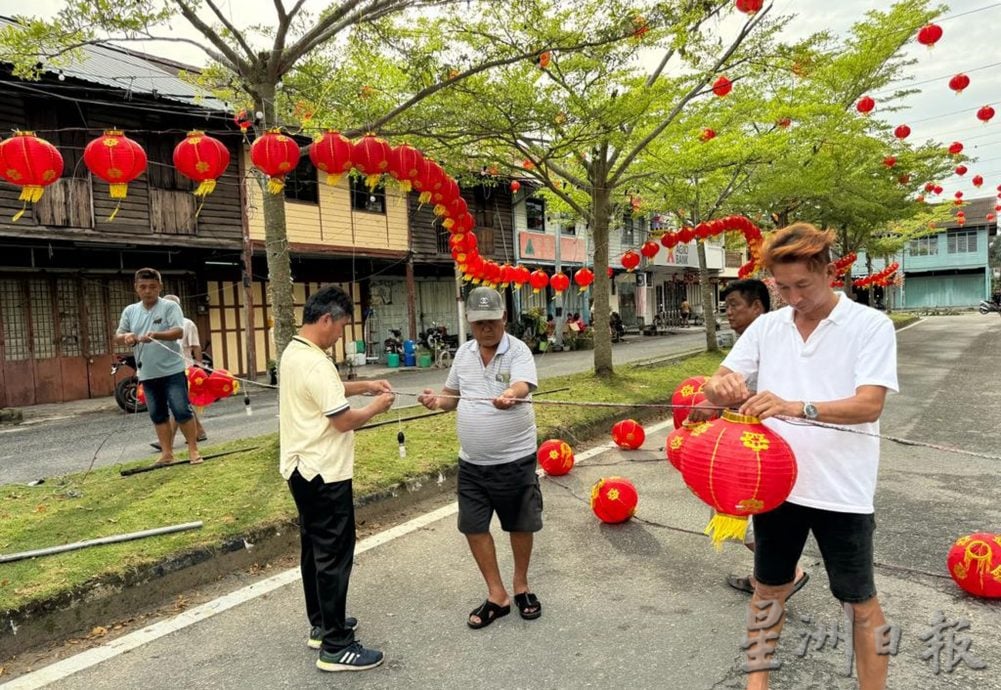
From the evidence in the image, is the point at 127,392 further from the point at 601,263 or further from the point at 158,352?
the point at 601,263

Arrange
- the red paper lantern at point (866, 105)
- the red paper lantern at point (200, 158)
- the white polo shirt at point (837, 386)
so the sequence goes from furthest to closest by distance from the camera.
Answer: the red paper lantern at point (866, 105) → the red paper lantern at point (200, 158) → the white polo shirt at point (837, 386)

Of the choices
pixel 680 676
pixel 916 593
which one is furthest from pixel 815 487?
pixel 916 593

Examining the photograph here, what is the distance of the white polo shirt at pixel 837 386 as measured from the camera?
2.24m

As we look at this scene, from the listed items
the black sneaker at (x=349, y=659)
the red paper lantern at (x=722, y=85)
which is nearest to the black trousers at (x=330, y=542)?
the black sneaker at (x=349, y=659)

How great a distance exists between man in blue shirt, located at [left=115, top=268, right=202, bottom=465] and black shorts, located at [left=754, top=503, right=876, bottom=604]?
546 centimetres

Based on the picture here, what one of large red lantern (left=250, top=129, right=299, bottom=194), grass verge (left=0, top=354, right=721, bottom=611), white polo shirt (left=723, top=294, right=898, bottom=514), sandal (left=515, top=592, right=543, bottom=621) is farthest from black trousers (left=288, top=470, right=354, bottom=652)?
large red lantern (left=250, top=129, right=299, bottom=194)

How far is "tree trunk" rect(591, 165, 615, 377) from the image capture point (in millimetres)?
11930

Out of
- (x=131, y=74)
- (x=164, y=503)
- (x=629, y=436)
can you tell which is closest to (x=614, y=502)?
(x=629, y=436)

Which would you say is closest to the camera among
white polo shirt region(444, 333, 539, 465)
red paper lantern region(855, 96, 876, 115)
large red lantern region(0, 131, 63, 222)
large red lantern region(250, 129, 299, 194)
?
white polo shirt region(444, 333, 539, 465)

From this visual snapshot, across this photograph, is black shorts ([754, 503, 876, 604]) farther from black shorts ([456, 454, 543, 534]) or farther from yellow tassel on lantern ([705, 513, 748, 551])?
black shorts ([456, 454, 543, 534])

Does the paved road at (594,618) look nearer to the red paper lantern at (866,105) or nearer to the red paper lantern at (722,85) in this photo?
the red paper lantern at (722,85)

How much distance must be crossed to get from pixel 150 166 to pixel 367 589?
46.4 ft

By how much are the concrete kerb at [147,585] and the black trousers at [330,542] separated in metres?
1.37

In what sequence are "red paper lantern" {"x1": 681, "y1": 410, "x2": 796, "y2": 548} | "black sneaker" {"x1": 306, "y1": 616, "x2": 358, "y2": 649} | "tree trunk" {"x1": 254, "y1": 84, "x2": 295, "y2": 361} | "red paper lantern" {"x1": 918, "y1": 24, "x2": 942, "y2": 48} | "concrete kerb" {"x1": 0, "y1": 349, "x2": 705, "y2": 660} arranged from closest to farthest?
"red paper lantern" {"x1": 681, "y1": 410, "x2": 796, "y2": 548}, "black sneaker" {"x1": 306, "y1": 616, "x2": 358, "y2": 649}, "concrete kerb" {"x1": 0, "y1": 349, "x2": 705, "y2": 660}, "tree trunk" {"x1": 254, "y1": 84, "x2": 295, "y2": 361}, "red paper lantern" {"x1": 918, "y1": 24, "x2": 942, "y2": 48}
